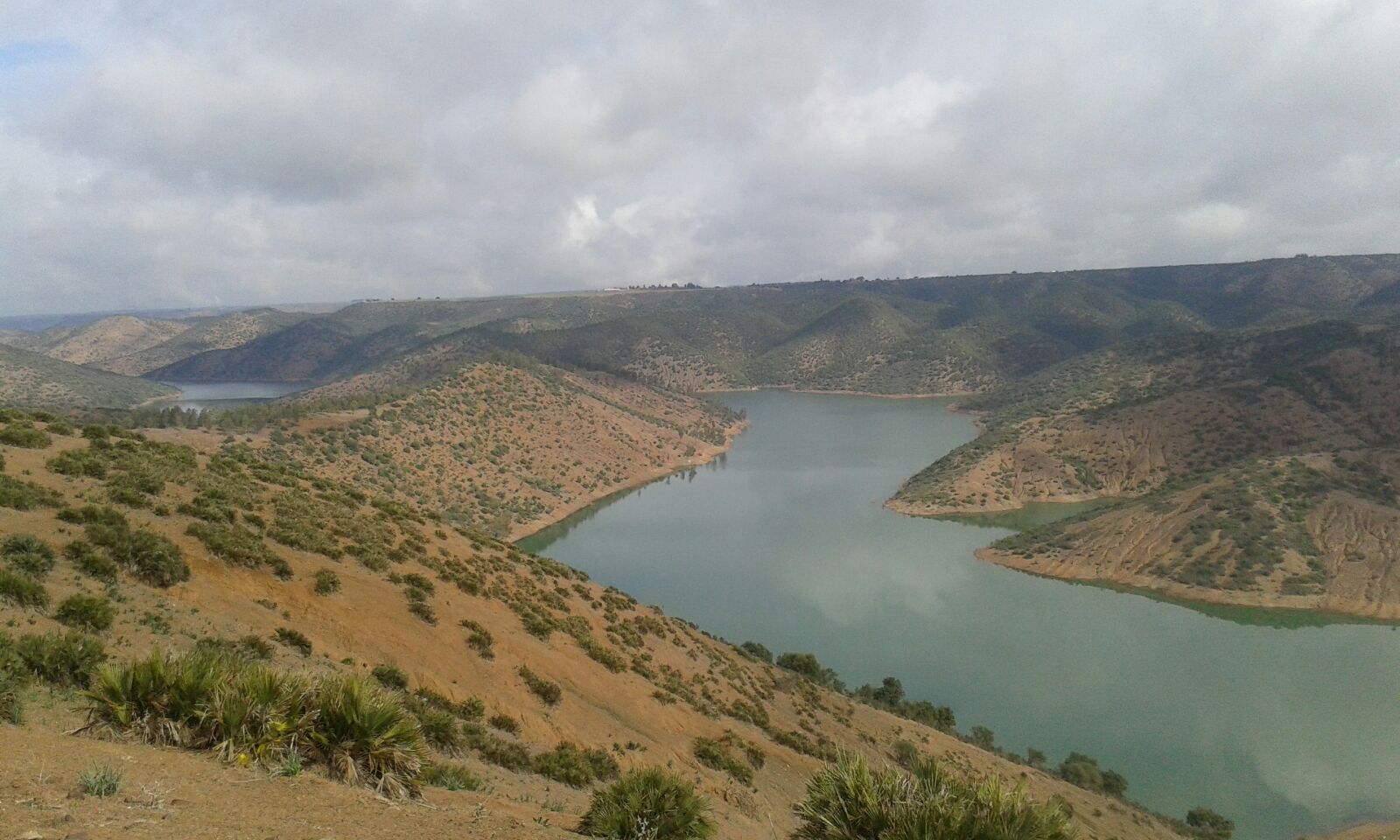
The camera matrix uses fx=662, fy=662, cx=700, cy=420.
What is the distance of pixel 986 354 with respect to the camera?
145 metres

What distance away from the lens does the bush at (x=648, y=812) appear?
608 centimetres

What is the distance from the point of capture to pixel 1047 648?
3200 cm

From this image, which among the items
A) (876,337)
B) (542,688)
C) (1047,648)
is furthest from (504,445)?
(876,337)

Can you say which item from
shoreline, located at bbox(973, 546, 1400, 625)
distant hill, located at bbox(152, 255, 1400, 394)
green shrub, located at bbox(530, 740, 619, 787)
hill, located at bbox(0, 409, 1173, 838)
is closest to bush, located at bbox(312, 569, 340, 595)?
hill, located at bbox(0, 409, 1173, 838)

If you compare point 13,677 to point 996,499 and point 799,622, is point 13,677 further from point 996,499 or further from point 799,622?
point 996,499

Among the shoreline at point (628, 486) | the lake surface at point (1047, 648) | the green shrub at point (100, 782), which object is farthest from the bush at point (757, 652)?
the green shrub at point (100, 782)

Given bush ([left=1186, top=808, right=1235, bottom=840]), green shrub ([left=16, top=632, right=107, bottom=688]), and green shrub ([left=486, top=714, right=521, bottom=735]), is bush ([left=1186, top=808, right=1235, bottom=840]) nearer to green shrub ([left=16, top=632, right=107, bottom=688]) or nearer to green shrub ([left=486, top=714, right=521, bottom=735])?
green shrub ([left=486, top=714, right=521, bottom=735])

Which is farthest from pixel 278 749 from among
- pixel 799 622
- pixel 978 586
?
pixel 978 586

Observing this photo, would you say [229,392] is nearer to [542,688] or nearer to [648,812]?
[542,688]

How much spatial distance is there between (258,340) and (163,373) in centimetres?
2332

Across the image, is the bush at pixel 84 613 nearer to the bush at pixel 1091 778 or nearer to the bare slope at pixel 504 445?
the bush at pixel 1091 778

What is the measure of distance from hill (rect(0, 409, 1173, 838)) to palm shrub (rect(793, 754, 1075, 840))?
5.15 ft

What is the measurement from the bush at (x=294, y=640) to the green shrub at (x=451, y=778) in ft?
14.6

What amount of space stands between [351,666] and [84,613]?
3572 millimetres
